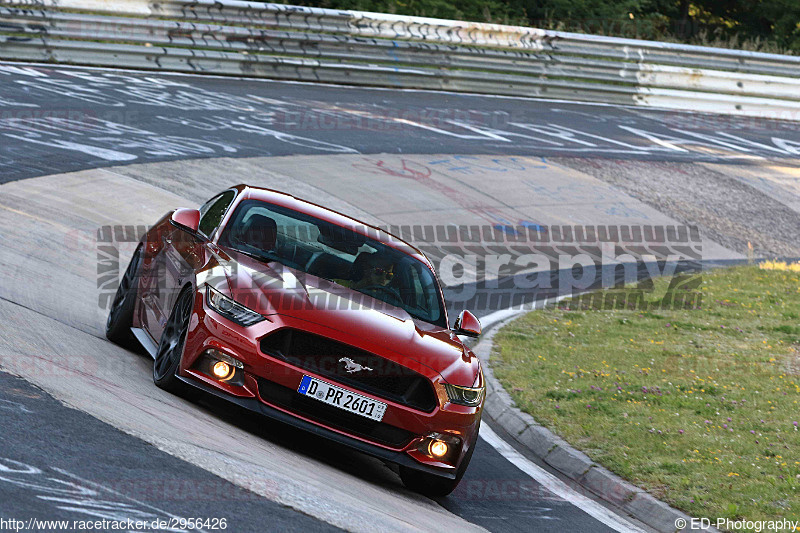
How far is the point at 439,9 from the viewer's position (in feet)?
106

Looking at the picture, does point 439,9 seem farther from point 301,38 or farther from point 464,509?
point 464,509

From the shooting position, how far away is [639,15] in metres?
38.8

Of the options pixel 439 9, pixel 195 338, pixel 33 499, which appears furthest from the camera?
pixel 439 9

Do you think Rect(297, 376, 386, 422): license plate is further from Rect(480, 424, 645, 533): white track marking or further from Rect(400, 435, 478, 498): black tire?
Rect(480, 424, 645, 533): white track marking

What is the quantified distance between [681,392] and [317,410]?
4.73 metres

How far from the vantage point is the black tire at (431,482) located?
6996 mm

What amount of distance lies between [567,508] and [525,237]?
9843 millimetres

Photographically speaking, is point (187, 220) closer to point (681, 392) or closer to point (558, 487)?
point (558, 487)

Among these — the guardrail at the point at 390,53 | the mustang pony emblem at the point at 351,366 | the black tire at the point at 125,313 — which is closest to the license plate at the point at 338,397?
the mustang pony emblem at the point at 351,366

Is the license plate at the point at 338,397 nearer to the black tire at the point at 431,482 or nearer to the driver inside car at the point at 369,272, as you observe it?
the black tire at the point at 431,482

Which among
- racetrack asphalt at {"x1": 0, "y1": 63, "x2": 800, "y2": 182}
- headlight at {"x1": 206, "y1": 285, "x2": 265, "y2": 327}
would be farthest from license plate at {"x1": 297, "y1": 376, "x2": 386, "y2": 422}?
racetrack asphalt at {"x1": 0, "y1": 63, "x2": 800, "y2": 182}

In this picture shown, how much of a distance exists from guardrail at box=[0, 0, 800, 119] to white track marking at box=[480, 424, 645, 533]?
15.4 meters

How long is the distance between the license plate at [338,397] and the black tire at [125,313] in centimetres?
248

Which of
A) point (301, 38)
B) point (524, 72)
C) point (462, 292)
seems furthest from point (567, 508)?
point (524, 72)
